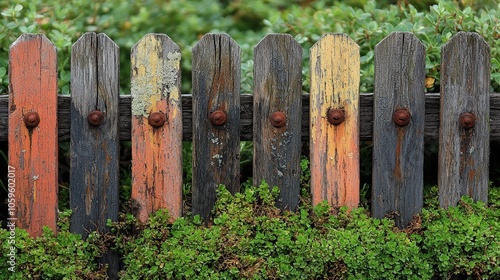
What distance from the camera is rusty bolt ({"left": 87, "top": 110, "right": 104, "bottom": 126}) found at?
334 centimetres

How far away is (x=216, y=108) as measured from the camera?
337 centimetres

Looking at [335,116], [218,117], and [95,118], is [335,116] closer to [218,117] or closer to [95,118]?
[218,117]

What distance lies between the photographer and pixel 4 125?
3.40 meters

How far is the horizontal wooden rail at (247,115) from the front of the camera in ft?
11.1

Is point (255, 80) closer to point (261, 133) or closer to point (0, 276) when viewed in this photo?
point (261, 133)

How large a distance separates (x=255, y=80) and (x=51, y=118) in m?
0.96

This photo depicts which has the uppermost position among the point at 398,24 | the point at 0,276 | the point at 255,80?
the point at 398,24

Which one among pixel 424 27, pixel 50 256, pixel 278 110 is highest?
pixel 424 27

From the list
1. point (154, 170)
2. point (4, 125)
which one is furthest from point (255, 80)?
point (4, 125)

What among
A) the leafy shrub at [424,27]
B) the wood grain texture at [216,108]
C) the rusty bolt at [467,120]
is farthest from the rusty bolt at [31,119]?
the rusty bolt at [467,120]

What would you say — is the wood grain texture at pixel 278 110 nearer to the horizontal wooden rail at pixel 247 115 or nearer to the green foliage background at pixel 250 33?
the horizontal wooden rail at pixel 247 115

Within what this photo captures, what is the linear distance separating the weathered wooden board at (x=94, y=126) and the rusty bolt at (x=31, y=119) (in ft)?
0.53

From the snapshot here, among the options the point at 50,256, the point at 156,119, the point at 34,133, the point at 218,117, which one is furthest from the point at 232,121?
the point at 50,256

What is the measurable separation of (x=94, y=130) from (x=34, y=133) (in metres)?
0.28
